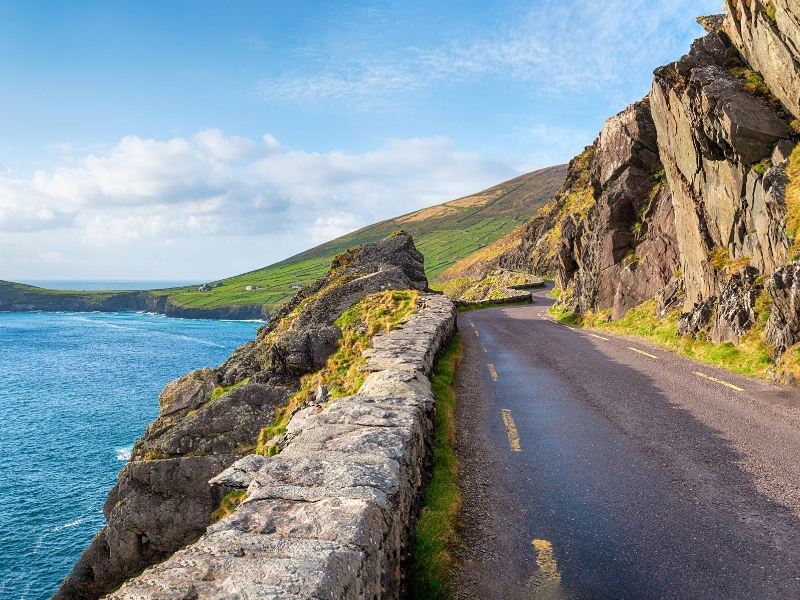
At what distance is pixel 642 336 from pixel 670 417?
50.3 feet

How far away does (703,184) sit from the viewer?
22000 millimetres

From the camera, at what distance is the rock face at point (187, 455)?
15.0m

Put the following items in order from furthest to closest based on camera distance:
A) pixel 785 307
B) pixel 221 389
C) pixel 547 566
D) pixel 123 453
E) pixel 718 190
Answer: pixel 123 453 < pixel 718 190 < pixel 221 389 < pixel 785 307 < pixel 547 566

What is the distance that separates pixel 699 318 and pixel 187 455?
19.5 m

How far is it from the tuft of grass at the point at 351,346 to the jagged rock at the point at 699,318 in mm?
11139

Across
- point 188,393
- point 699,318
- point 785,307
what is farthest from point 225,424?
point 699,318

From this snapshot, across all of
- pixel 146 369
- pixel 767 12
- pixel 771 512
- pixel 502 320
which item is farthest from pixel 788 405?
pixel 146 369

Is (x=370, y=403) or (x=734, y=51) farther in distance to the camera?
(x=734, y=51)

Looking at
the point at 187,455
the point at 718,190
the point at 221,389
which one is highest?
the point at 718,190

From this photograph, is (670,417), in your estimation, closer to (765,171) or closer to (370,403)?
(370,403)

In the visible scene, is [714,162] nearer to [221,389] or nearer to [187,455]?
[221,389]

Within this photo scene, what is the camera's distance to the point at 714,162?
20.8 meters

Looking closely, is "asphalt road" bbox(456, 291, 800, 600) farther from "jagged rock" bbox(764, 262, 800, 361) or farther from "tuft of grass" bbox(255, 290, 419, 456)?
"tuft of grass" bbox(255, 290, 419, 456)

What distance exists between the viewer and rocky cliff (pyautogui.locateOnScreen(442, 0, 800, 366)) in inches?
670
